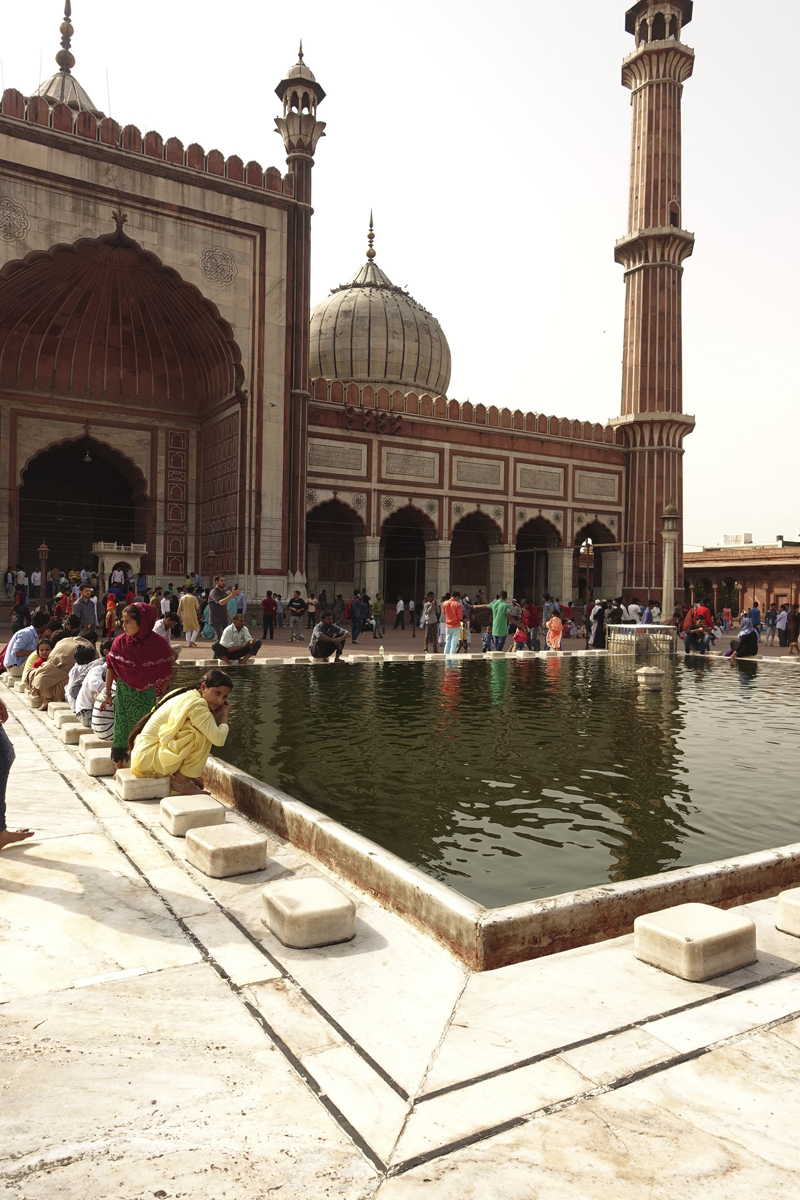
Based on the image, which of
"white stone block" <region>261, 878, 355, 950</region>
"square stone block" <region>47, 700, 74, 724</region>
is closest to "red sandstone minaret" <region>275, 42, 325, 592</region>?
"square stone block" <region>47, 700, 74, 724</region>

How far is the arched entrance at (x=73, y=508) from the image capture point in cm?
2316

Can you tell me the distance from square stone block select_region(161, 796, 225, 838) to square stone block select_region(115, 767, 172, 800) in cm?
45

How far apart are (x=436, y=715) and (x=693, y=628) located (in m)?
8.91

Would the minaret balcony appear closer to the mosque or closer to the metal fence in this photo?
the mosque

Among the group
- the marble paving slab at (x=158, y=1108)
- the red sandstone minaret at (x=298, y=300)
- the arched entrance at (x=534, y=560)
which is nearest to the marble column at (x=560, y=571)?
the arched entrance at (x=534, y=560)

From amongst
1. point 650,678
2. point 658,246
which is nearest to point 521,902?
point 650,678

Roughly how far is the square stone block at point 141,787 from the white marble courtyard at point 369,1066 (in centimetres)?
139

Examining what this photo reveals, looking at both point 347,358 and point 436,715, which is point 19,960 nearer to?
point 436,715

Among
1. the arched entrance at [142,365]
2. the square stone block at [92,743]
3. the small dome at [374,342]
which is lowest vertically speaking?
the square stone block at [92,743]

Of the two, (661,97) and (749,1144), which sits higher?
(661,97)

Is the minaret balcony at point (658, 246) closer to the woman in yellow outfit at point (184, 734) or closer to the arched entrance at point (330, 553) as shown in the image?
the arched entrance at point (330, 553)

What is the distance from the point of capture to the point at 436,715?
724 centimetres

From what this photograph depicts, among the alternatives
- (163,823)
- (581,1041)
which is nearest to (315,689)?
(163,823)

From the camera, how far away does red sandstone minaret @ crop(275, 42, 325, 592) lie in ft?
66.8
